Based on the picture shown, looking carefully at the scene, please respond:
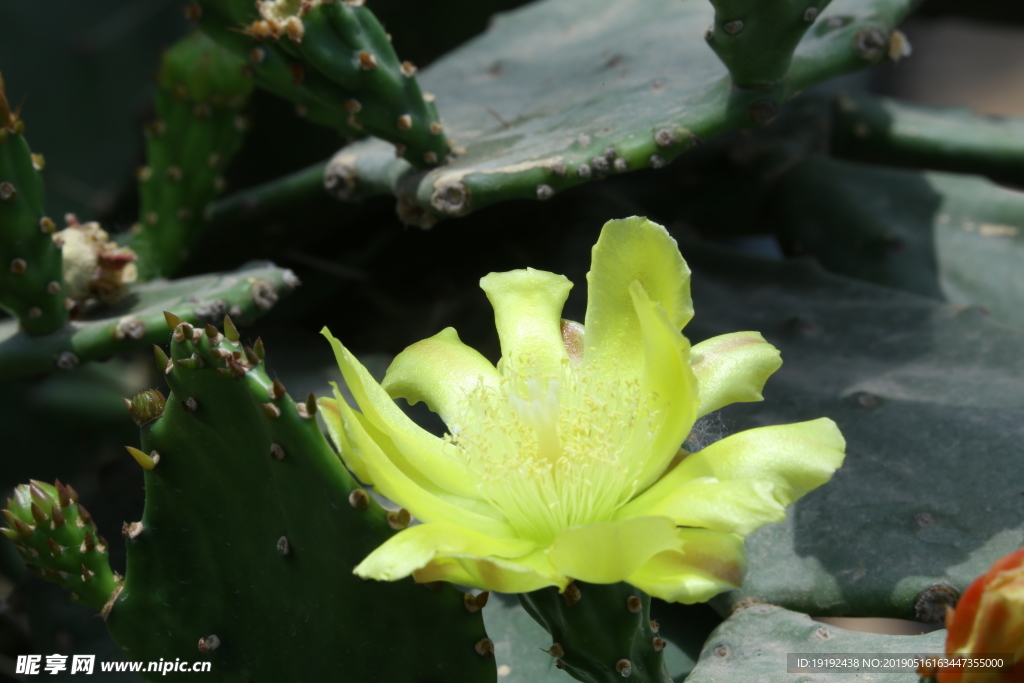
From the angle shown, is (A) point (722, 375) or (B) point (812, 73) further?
(B) point (812, 73)

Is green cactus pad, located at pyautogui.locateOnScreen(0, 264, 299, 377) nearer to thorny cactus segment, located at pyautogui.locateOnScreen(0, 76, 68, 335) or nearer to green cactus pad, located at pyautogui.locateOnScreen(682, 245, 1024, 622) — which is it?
thorny cactus segment, located at pyautogui.locateOnScreen(0, 76, 68, 335)

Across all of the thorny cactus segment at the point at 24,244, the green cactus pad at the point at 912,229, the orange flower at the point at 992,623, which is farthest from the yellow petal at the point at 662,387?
the green cactus pad at the point at 912,229

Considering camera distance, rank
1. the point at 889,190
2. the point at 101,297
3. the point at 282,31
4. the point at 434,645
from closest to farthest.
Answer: the point at 434,645 < the point at 282,31 < the point at 101,297 < the point at 889,190

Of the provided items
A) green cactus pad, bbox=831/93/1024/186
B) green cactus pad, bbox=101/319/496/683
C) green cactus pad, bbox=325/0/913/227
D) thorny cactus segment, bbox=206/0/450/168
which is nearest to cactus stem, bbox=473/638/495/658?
green cactus pad, bbox=101/319/496/683

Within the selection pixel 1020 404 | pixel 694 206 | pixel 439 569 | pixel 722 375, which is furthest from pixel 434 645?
pixel 694 206

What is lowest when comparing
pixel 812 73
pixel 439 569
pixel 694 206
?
pixel 694 206

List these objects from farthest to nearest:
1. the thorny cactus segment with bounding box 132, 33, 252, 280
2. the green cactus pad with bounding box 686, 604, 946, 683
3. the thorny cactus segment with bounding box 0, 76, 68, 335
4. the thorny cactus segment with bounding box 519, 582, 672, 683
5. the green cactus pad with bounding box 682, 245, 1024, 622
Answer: the thorny cactus segment with bounding box 132, 33, 252, 280 < the thorny cactus segment with bounding box 0, 76, 68, 335 < the green cactus pad with bounding box 682, 245, 1024, 622 < the green cactus pad with bounding box 686, 604, 946, 683 < the thorny cactus segment with bounding box 519, 582, 672, 683

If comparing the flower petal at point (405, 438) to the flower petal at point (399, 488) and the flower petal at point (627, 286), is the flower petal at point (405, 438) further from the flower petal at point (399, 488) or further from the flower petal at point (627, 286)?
the flower petal at point (627, 286)

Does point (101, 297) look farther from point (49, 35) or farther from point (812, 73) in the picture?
point (49, 35)
